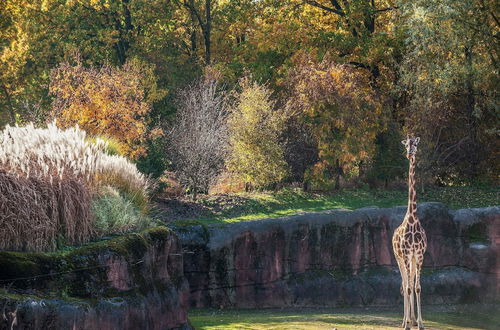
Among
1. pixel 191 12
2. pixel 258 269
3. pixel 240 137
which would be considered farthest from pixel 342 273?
pixel 191 12

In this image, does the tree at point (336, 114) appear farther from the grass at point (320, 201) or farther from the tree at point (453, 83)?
the tree at point (453, 83)

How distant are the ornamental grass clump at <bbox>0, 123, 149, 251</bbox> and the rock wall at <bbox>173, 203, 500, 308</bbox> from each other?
678cm

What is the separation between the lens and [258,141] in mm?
29203

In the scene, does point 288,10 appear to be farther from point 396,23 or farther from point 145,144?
point 145,144

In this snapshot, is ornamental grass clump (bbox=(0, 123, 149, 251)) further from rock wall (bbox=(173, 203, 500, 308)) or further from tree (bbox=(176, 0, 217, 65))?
tree (bbox=(176, 0, 217, 65))

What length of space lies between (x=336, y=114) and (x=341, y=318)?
12771 mm

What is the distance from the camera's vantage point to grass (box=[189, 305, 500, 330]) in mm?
16875

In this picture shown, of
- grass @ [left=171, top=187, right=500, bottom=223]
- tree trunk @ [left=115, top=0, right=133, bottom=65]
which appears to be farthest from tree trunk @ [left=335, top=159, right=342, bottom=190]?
tree trunk @ [left=115, top=0, right=133, bottom=65]

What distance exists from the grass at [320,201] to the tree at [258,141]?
82cm

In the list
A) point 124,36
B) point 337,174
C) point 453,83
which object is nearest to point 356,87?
point 337,174

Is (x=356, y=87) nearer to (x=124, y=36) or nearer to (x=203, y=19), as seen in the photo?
(x=124, y=36)

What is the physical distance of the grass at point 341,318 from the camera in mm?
16875

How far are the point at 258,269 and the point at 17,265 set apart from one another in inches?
428

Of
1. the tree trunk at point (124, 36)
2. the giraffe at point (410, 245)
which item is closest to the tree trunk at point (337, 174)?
the giraffe at point (410, 245)
